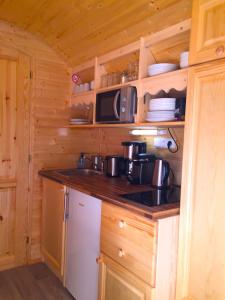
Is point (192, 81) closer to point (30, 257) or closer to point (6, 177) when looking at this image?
point (6, 177)

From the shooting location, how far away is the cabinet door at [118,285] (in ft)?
4.71

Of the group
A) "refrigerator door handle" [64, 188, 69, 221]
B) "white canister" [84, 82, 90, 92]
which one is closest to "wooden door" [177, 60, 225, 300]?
"refrigerator door handle" [64, 188, 69, 221]

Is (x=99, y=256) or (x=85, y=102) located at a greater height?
(x=85, y=102)

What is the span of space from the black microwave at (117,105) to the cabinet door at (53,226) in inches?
28.8

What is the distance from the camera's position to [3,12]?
2.22 metres

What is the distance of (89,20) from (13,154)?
1.44 metres

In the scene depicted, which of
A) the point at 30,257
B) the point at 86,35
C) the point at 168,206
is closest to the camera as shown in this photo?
the point at 168,206

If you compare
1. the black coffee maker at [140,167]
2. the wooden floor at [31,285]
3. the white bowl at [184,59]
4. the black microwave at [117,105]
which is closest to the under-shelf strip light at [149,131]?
the black coffee maker at [140,167]

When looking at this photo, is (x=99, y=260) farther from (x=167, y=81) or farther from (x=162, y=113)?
(x=167, y=81)

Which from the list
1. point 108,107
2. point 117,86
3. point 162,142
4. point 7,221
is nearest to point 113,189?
point 162,142

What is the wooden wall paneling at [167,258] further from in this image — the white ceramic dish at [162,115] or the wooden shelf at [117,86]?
the wooden shelf at [117,86]

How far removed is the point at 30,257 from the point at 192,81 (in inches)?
93.4

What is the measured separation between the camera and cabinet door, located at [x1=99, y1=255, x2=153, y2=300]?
143cm

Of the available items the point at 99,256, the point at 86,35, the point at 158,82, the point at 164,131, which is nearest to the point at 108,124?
the point at 164,131
